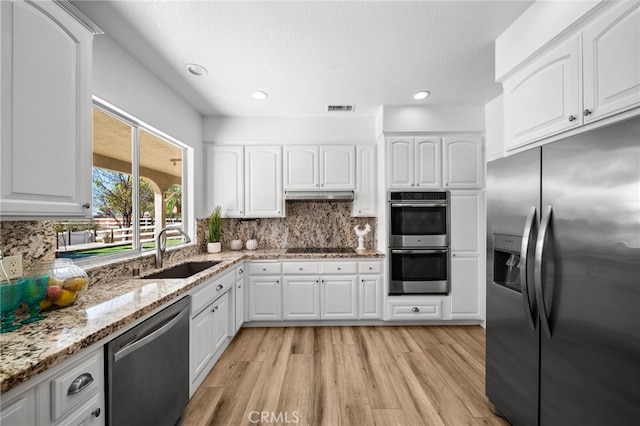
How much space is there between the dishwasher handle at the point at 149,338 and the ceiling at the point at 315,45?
1.86m

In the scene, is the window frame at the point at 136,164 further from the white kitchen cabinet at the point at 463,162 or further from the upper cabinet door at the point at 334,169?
the white kitchen cabinet at the point at 463,162

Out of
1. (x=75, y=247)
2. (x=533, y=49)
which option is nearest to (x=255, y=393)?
(x=75, y=247)

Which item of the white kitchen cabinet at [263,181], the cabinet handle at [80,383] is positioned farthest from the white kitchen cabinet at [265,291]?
the cabinet handle at [80,383]

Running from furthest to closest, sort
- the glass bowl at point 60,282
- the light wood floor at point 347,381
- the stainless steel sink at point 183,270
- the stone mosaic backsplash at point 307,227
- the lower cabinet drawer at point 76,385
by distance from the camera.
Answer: the stone mosaic backsplash at point 307,227
the stainless steel sink at point 183,270
the light wood floor at point 347,381
the glass bowl at point 60,282
the lower cabinet drawer at point 76,385

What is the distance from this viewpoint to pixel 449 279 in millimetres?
3086

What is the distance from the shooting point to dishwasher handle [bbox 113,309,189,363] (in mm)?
1136

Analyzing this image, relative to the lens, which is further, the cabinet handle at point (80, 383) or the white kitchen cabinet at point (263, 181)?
the white kitchen cabinet at point (263, 181)

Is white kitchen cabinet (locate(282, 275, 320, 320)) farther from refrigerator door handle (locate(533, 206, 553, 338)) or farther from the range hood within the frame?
refrigerator door handle (locate(533, 206, 553, 338))

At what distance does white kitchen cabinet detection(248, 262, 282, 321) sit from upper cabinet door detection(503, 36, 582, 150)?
253cm

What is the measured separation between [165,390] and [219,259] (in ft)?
4.62

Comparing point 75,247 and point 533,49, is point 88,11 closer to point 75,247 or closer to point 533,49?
point 75,247

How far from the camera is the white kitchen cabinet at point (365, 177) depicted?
11.1 feet

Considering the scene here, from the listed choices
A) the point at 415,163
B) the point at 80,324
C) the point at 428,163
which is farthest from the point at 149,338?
the point at 428,163

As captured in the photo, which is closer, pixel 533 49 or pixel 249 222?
pixel 533 49
